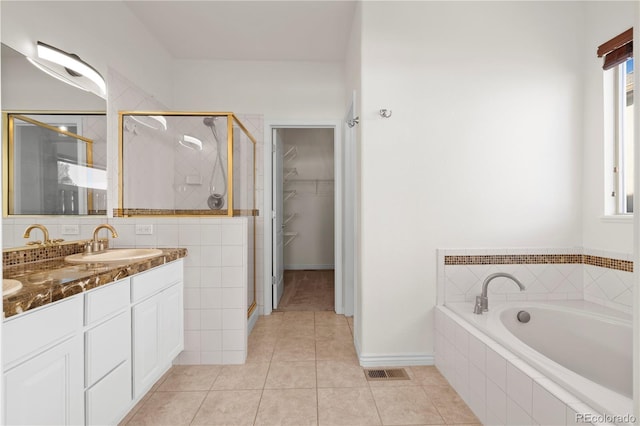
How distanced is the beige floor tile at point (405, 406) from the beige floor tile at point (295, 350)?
0.63 meters

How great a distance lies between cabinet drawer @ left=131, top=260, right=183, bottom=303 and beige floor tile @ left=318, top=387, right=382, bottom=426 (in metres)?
1.16

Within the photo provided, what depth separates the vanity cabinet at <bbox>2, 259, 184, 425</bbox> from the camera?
3.57 ft

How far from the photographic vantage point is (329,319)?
10.7 feet

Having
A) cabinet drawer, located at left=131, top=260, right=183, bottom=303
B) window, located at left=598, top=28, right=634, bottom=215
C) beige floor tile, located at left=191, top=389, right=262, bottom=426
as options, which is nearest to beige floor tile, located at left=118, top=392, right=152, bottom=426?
beige floor tile, located at left=191, top=389, right=262, bottom=426

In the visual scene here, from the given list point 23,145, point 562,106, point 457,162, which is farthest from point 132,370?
point 562,106

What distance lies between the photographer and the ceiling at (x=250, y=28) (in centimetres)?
260

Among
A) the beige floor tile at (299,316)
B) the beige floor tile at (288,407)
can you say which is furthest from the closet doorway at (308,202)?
the beige floor tile at (288,407)

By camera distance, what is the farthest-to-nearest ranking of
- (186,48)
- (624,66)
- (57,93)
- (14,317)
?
(186,48) → (624,66) → (57,93) → (14,317)

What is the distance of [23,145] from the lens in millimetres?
1655

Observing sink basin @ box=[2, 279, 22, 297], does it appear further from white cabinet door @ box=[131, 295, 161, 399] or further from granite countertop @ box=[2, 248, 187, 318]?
white cabinet door @ box=[131, 295, 161, 399]

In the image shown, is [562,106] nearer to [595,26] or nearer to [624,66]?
[624,66]

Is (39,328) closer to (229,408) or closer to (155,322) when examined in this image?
(155,322)

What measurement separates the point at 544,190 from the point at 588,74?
2.85ft

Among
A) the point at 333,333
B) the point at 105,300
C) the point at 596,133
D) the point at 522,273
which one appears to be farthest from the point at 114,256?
the point at 596,133
